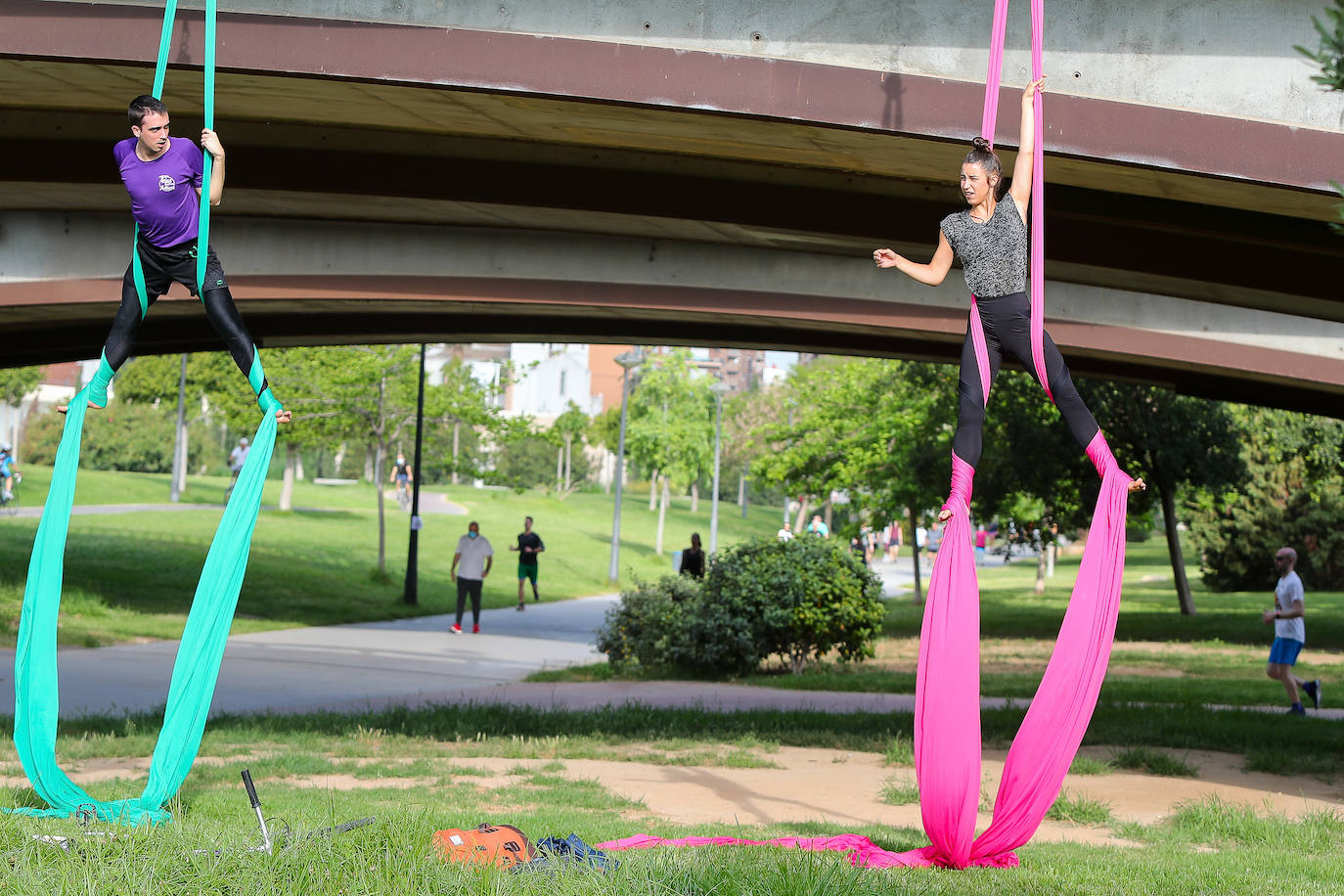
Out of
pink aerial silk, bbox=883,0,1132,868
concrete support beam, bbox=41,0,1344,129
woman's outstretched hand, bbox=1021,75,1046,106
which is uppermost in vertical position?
concrete support beam, bbox=41,0,1344,129

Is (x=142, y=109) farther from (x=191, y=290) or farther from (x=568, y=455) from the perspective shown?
(x=568, y=455)

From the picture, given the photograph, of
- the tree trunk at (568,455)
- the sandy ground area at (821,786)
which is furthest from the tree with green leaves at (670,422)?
the sandy ground area at (821,786)

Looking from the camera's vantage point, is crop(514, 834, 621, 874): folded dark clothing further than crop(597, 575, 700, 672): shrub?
No

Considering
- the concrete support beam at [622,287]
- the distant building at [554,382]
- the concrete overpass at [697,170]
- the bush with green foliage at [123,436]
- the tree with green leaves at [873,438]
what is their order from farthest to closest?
the distant building at [554,382]
the bush with green foliage at [123,436]
the tree with green leaves at [873,438]
the concrete support beam at [622,287]
the concrete overpass at [697,170]

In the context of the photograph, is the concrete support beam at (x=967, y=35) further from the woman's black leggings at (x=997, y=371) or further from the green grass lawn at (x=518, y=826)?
the green grass lawn at (x=518, y=826)

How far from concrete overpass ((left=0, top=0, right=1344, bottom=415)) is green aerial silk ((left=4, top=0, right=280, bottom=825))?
66.0 inches

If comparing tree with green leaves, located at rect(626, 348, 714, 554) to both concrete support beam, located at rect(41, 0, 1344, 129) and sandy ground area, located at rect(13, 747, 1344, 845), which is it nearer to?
sandy ground area, located at rect(13, 747, 1344, 845)

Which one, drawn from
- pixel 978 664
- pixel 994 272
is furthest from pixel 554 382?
pixel 978 664

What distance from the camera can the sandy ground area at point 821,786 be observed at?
8.73 m

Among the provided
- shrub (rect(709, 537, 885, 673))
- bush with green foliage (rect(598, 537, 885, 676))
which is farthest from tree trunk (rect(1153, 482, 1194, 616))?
bush with green foliage (rect(598, 537, 885, 676))

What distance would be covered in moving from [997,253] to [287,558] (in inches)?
1204

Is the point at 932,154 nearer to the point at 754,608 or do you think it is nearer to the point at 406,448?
the point at 754,608

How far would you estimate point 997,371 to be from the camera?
634 centimetres

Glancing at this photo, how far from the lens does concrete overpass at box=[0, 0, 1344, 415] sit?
7.21 meters
